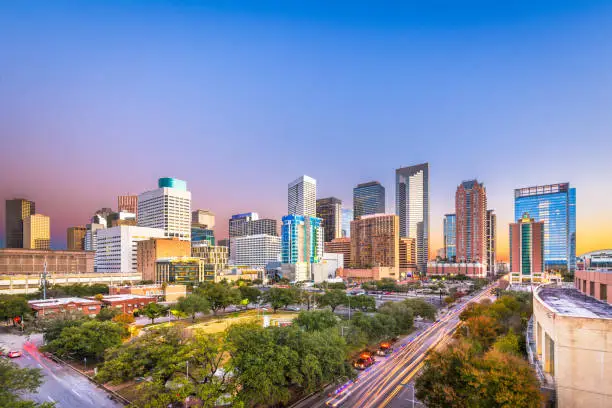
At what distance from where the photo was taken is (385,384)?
34.0 meters

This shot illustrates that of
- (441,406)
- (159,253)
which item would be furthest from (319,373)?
(159,253)

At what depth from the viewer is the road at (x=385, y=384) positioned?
29672 millimetres

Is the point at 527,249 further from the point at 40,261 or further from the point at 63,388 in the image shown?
the point at 40,261

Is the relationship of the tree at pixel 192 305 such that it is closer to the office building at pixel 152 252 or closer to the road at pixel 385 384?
the road at pixel 385 384

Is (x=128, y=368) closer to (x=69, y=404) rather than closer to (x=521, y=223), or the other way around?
(x=69, y=404)

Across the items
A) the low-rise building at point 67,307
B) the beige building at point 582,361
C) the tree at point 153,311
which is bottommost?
the tree at point 153,311

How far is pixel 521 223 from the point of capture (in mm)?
169500

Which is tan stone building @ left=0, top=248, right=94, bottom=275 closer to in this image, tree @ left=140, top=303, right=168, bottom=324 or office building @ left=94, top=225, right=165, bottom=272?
office building @ left=94, top=225, right=165, bottom=272

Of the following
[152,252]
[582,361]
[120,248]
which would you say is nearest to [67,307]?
[152,252]

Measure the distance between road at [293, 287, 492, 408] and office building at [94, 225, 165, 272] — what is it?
141316 mm

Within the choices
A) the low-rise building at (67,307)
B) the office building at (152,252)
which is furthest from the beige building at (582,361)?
the office building at (152,252)

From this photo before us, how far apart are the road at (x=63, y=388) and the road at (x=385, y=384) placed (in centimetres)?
1934

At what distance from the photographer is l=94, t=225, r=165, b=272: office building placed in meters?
156

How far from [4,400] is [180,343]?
11.7 m
